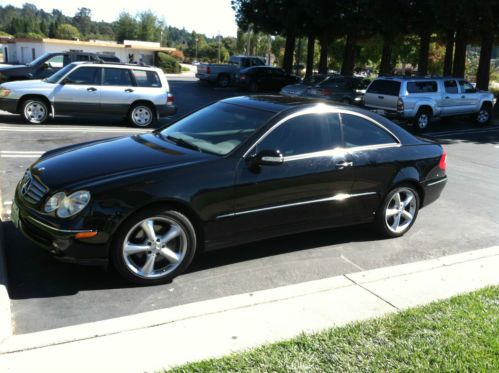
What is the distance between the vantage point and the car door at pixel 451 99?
1723 centimetres

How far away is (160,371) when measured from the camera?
3.12 metres

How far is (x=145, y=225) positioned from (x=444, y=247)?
3.48 meters

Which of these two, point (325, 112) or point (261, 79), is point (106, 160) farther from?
point (261, 79)

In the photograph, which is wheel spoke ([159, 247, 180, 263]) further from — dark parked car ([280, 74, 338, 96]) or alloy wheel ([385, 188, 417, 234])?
dark parked car ([280, 74, 338, 96])

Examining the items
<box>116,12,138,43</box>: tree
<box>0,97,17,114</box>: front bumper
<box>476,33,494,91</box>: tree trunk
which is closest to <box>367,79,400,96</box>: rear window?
<box>476,33,494,91</box>: tree trunk

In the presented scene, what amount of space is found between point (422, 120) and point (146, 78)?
889 cm

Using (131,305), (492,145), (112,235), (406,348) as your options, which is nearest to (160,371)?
(131,305)

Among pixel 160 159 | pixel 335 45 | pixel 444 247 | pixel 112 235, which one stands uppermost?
pixel 335 45

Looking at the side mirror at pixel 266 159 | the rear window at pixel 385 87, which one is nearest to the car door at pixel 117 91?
the rear window at pixel 385 87

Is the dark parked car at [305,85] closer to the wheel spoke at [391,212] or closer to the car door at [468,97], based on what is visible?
the car door at [468,97]

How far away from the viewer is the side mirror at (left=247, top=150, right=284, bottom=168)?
470 cm

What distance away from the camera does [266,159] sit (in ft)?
15.4

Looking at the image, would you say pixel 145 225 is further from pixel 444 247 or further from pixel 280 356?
pixel 444 247

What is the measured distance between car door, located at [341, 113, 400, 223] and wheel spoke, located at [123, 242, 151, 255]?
2262 mm
